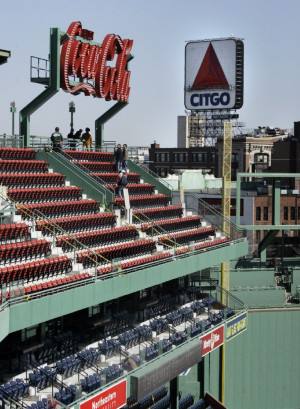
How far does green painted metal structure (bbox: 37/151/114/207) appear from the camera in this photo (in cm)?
3088

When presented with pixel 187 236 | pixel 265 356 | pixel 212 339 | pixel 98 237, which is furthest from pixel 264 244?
pixel 98 237

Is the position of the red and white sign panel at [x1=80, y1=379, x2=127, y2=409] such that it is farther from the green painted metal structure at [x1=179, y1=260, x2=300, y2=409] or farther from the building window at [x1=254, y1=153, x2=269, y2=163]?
the building window at [x1=254, y1=153, x2=269, y2=163]

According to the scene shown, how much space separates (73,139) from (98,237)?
10801 mm

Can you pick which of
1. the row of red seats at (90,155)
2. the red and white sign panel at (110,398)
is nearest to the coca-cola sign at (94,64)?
the row of red seats at (90,155)

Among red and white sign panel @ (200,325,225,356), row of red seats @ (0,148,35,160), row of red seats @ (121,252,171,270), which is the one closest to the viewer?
row of red seats @ (121,252,171,270)

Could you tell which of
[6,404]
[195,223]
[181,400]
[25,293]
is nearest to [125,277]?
[25,293]

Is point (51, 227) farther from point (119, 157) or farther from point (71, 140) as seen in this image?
point (71, 140)

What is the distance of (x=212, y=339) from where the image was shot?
93.9ft

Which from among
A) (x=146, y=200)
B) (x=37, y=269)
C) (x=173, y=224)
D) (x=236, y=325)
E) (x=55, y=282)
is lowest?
(x=236, y=325)

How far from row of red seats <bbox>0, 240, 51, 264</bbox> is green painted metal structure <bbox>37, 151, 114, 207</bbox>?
290 inches

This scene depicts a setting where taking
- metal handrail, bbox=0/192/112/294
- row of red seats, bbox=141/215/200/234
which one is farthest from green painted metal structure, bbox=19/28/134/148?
metal handrail, bbox=0/192/112/294

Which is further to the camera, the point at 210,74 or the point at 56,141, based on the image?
the point at 210,74

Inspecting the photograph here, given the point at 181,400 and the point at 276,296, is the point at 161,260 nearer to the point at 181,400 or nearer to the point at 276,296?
the point at 181,400

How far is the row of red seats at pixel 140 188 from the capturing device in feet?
114
